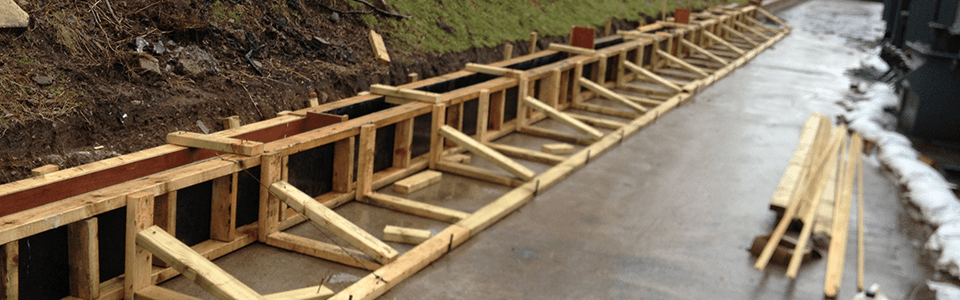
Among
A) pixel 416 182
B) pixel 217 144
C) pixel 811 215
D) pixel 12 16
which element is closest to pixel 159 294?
pixel 217 144

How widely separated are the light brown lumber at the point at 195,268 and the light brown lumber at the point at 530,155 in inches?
183

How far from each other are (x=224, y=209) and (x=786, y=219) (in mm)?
4764

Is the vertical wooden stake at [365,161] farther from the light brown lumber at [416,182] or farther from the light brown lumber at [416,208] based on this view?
the light brown lumber at [416,182]

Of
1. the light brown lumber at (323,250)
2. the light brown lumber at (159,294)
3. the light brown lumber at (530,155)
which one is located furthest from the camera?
the light brown lumber at (530,155)

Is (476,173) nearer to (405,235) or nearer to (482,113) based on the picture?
(482,113)

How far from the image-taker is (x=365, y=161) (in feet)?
22.6

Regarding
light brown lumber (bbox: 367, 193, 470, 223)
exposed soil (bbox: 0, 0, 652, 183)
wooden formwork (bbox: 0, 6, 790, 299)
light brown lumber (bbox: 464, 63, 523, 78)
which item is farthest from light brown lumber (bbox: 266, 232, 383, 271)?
light brown lumber (bbox: 464, 63, 523, 78)

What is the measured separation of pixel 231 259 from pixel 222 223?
28 centimetres

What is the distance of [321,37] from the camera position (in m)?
8.91

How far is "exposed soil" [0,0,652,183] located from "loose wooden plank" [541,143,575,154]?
2.07m

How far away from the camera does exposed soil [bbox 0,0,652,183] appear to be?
5.68m

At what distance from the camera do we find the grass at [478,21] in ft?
33.7

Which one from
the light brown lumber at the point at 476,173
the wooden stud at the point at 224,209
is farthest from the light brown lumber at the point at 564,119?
the wooden stud at the point at 224,209

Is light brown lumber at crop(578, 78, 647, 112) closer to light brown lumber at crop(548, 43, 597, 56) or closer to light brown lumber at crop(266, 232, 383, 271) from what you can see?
light brown lumber at crop(548, 43, 597, 56)
